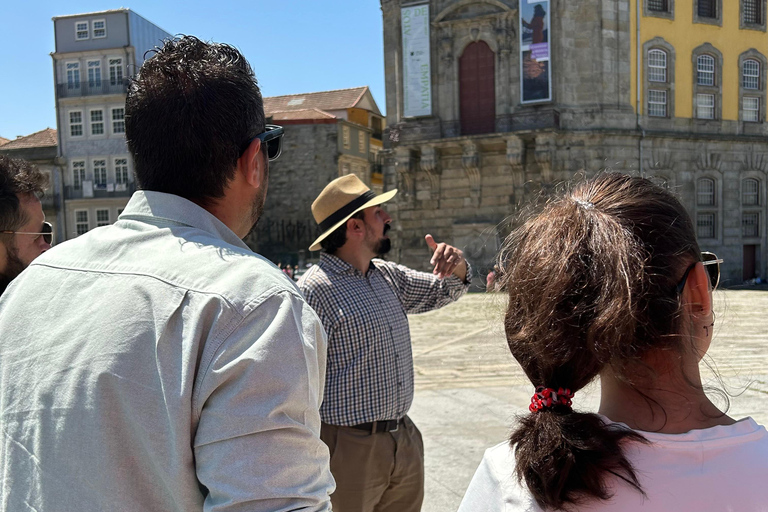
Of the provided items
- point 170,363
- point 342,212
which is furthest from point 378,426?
point 170,363

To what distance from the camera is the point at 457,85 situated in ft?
86.8

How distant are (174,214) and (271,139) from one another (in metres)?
0.35

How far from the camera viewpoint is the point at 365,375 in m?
3.63

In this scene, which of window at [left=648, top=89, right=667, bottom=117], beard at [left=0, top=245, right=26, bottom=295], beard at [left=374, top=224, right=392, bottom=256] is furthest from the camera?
window at [left=648, top=89, right=667, bottom=117]

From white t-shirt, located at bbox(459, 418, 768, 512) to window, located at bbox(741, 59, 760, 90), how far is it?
29939 millimetres

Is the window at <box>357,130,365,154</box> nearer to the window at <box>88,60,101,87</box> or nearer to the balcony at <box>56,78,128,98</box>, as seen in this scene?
the balcony at <box>56,78,128,98</box>

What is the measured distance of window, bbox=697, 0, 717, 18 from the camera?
27.0 m

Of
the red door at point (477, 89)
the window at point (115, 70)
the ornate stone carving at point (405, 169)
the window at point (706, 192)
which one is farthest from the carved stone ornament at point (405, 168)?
the window at point (115, 70)

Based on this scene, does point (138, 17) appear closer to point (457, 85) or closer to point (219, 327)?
point (457, 85)

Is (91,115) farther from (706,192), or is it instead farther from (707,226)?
(707,226)

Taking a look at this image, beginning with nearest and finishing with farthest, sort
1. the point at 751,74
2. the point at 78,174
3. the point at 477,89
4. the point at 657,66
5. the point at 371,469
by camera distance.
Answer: the point at 371,469 → the point at 657,66 → the point at 477,89 → the point at 751,74 → the point at 78,174

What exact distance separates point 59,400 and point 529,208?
48.6 inches

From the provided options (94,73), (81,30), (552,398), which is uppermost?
(81,30)

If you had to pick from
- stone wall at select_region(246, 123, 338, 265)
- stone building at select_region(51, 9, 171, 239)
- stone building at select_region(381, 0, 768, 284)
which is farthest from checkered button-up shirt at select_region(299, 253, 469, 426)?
stone building at select_region(51, 9, 171, 239)
